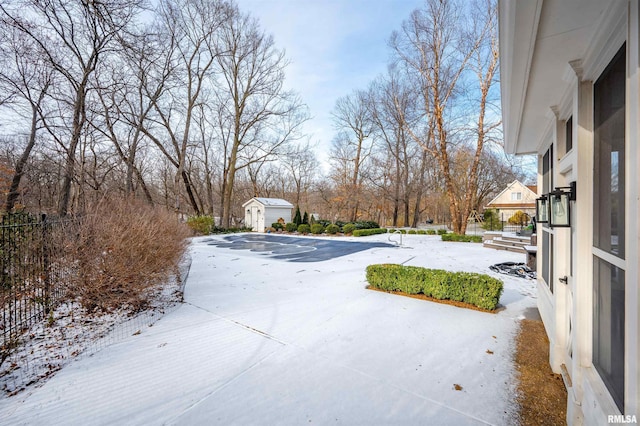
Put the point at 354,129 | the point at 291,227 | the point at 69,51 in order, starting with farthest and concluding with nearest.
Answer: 1. the point at 354,129
2. the point at 291,227
3. the point at 69,51

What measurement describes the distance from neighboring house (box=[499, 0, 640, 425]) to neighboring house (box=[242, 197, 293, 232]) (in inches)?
757

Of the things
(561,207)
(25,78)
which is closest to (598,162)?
(561,207)

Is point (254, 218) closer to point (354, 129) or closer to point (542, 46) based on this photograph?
point (354, 129)

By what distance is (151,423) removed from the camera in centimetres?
198

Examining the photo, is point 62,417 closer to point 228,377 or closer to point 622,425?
point 228,377

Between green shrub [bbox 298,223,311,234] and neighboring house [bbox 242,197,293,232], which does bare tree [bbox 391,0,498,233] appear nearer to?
green shrub [bbox 298,223,311,234]

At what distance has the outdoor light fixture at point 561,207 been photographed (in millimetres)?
2100

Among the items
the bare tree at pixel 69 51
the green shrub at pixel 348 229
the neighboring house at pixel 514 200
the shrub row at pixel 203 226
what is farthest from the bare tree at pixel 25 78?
the neighboring house at pixel 514 200

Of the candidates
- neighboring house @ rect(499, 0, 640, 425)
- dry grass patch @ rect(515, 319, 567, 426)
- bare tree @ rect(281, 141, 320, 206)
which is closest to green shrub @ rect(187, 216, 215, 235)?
bare tree @ rect(281, 141, 320, 206)

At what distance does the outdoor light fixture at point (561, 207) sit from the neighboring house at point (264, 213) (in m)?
19.3

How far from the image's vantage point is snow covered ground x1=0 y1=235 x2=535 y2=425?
209 centimetres

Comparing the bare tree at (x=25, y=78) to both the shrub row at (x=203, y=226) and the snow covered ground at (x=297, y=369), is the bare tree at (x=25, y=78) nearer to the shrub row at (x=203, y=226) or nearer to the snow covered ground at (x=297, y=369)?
the shrub row at (x=203, y=226)

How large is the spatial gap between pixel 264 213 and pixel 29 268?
17.0 metres

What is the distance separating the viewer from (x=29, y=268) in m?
3.53
